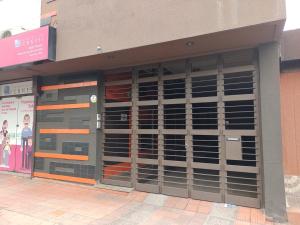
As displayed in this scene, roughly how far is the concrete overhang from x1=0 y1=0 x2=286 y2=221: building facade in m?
0.02

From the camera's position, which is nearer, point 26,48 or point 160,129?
point 160,129

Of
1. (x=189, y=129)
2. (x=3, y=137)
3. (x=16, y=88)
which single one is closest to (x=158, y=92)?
(x=189, y=129)

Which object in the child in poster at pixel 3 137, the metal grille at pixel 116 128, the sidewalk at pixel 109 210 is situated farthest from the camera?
the child in poster at pixel 3 137

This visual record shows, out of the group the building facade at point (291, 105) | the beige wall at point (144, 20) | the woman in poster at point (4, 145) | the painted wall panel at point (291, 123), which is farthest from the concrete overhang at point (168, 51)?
the woman in poster at point (4, 145)

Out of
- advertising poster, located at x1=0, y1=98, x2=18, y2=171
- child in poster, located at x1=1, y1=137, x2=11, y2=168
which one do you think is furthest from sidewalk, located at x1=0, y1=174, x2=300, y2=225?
child in poster, located at x1=1, y1=137, x2=11, y2=168

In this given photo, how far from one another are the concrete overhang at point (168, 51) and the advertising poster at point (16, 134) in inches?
55.6

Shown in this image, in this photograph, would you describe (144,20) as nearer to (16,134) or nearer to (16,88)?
(16,88)

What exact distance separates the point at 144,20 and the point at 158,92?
173 cm

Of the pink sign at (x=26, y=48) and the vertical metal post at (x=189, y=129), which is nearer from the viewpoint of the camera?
the vertical metal post at (x=189, y=129)

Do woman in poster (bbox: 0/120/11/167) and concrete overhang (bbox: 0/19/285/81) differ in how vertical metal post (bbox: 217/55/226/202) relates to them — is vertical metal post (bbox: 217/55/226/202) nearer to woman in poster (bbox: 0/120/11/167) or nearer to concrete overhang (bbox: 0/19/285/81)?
concrete overhang (bbox: 0/19/285/81)

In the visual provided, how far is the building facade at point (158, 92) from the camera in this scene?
4.52m

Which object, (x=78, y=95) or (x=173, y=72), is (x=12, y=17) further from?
(x=173, y=72)

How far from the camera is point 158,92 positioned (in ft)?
19.3

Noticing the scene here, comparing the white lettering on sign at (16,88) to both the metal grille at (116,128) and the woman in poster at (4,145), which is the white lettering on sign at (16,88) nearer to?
the woman in poster at (4,145)
